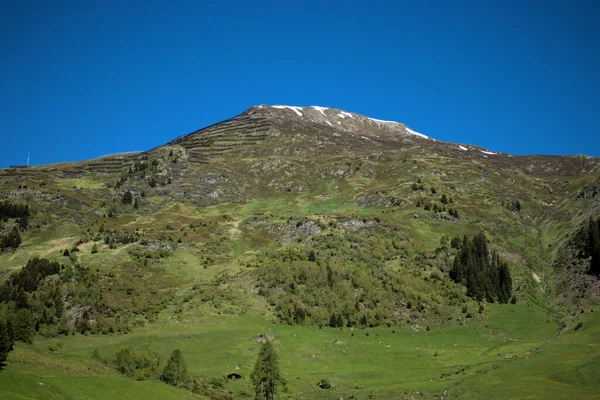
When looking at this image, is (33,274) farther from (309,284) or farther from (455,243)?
(455,243)

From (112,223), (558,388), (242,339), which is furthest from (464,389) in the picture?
(112,223)

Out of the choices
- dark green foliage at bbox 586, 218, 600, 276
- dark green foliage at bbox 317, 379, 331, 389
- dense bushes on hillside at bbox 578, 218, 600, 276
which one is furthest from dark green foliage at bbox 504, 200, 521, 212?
dark green foliage at bbox 317, 379, 331, 389

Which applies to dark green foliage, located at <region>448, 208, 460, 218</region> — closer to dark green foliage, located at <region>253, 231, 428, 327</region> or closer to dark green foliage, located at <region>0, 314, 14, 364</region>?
dark green foliage, located at <region>253, 231, 428, 327</region>

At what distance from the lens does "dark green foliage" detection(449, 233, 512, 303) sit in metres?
94.6

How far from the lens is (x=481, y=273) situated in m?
97.6

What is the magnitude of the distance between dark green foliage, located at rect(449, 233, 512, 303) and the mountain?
0.33 metres

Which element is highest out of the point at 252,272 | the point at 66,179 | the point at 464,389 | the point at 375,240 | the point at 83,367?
the point at 66,179

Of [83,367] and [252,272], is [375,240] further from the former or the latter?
[83,367]

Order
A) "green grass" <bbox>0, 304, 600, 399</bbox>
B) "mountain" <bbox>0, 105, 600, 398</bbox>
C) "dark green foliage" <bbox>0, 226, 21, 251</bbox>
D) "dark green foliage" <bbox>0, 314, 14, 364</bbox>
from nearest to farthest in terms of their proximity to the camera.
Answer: "dark green foliage" <bbox>0, 314, 14, 364</bbox> → "green grass" <bbox>0, 304, 600, 399</bbox> → "mountain" <bbox>0, 105, 600, 398</bbox> → "dark green foliage" <bbox>0, 226, 21, 251</bbox>

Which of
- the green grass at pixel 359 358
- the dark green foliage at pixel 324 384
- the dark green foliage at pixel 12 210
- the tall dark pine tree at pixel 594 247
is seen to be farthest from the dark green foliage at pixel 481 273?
the dark green foliage at pixel 12 210

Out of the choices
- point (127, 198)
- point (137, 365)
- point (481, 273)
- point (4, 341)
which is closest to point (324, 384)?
point (137, 365)

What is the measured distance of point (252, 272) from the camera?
3831 inches

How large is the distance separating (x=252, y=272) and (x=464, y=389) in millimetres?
55441

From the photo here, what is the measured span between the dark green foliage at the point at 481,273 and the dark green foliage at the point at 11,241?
101728 millimetres
